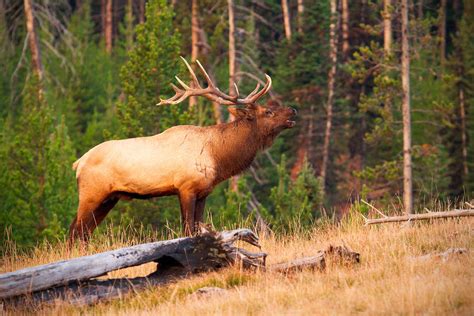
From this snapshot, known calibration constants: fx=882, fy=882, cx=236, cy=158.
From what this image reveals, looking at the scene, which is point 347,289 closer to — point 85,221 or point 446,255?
point 446,255

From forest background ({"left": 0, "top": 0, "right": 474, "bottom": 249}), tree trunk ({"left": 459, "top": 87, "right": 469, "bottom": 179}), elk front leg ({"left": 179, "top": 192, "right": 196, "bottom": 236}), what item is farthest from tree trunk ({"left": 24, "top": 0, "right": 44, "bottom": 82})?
tree trunk ({"left": 459, "top": 87, "right": 469, "bottom": 179})

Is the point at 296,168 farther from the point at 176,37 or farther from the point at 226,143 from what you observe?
the point at 226,143

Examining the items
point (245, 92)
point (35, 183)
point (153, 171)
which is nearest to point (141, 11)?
point (245, 92)

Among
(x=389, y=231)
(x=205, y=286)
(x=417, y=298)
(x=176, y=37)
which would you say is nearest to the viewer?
(x=417, y=298)

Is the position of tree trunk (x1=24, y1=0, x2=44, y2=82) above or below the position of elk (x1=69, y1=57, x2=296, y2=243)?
above

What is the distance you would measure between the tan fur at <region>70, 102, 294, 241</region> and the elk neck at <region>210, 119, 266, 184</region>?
0.02 metres

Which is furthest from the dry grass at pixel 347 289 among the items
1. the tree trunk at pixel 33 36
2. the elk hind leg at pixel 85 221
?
the tree trunk at pixel 33 36

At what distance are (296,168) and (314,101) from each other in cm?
332

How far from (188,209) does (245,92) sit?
24121 millimetres

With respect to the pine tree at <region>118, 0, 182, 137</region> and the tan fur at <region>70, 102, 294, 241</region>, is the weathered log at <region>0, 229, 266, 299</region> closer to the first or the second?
→ the tan fur at <region>70, 102, 294, 241</region>

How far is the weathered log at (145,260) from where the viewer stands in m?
7.33

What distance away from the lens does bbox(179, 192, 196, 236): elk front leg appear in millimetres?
10586

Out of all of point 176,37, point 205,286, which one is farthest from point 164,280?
point 176,37

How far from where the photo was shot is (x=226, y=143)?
11586 millimetres
